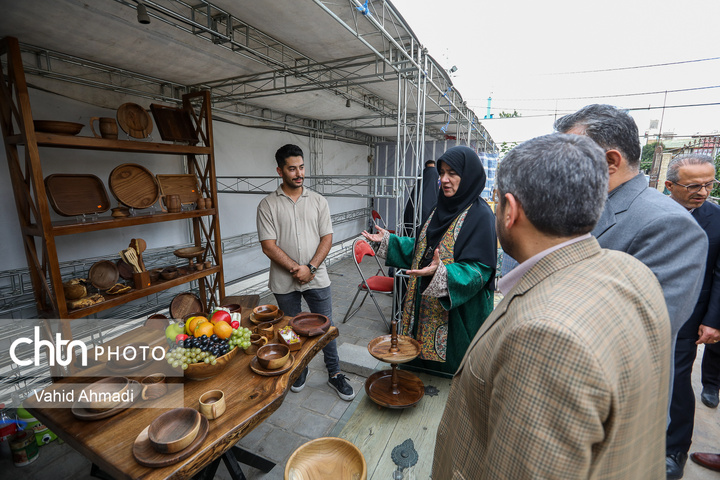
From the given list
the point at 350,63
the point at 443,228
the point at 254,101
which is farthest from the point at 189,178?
the point at 443,228

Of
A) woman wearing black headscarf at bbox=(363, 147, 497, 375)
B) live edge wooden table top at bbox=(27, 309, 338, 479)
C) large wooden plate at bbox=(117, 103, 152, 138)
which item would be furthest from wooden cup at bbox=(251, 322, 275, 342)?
large wooden plate at bbox=(117, 103, 152, 138)

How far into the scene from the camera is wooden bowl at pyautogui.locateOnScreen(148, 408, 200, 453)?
3.54 ft

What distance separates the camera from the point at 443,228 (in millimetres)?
1956

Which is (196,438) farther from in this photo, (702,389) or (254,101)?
(254,101)

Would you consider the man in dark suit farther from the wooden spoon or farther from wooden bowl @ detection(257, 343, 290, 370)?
the wooden spoon

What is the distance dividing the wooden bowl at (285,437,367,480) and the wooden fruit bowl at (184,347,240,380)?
0.54 metres

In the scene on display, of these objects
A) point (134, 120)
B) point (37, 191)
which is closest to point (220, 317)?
point (37, 191)

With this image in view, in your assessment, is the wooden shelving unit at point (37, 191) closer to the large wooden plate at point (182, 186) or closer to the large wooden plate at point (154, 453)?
the large wooden plate at point (182, 186)

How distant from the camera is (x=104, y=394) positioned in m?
1.35

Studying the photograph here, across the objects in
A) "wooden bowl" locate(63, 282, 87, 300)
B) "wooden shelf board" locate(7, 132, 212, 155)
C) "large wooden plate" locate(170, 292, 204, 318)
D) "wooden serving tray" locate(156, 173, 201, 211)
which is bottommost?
"large wooden plate" locate(170, 292, 204, 318)

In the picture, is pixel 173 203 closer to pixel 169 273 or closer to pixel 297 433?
pixel 169 273

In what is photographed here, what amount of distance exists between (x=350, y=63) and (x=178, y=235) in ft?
10.3

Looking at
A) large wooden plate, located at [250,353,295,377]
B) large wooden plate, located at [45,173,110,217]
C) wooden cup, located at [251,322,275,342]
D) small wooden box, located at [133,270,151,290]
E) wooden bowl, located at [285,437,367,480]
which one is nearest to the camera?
wooden bowl, located at [285,437,367,480]

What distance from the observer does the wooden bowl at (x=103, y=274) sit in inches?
108
